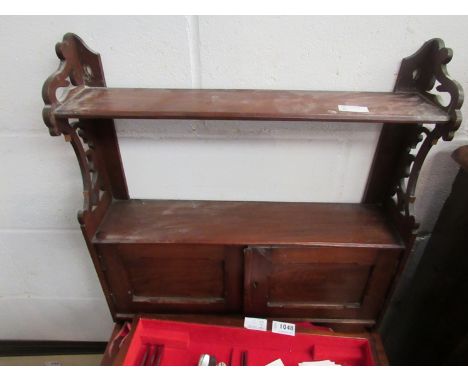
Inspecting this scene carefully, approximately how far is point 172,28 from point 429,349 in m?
1.36

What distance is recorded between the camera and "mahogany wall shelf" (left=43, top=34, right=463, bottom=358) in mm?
724

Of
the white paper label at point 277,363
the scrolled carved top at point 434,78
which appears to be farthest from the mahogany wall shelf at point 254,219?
the white paper label at point 277,363

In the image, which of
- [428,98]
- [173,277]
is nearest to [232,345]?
[173,277]

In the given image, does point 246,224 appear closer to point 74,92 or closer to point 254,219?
point 254,219

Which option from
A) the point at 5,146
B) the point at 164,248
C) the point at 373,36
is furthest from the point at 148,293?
the point at 373,36

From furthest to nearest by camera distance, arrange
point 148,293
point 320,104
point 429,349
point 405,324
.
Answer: point 405,324 → point 429,349 → point 148,293 → point 320,104

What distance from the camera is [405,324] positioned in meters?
1.29

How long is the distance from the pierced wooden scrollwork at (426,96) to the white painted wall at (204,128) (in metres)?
0.04

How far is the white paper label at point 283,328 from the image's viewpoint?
1.00 meters

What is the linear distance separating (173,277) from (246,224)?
→ 0.28 metres

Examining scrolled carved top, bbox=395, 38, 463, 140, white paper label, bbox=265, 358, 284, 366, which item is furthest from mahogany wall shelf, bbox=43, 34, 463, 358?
white paper label, bbox=265, 358, 284, 366

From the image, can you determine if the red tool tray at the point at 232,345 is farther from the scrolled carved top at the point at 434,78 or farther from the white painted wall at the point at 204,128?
the scrolled carved top at the point at 434,78

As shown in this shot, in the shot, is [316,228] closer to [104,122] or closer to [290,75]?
[290,75]

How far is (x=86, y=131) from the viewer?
0.85 meters
